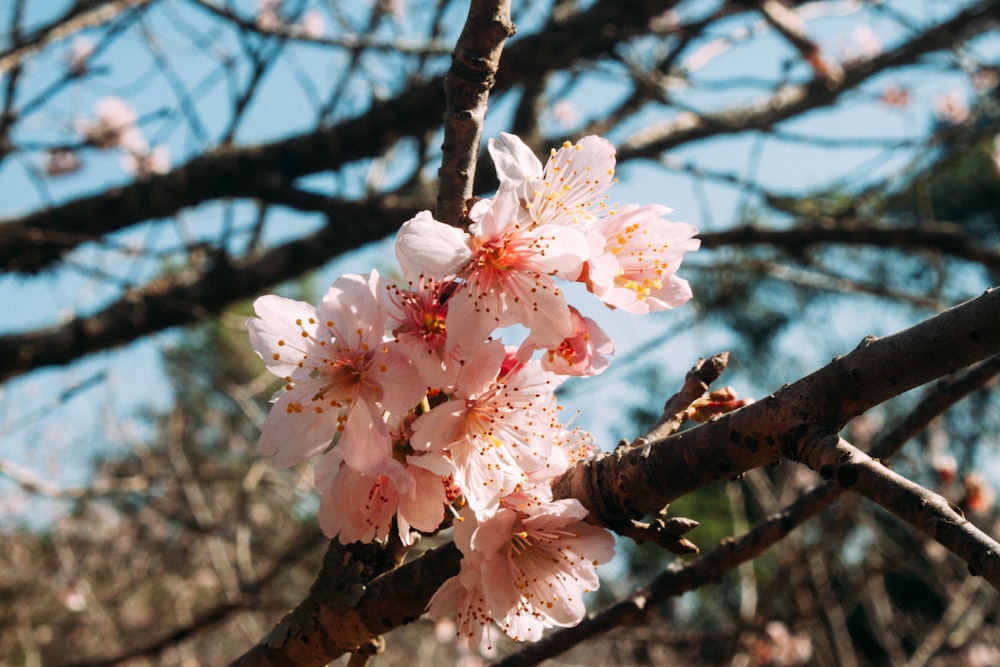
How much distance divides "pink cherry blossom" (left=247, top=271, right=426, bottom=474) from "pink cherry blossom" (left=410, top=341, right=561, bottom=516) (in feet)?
0.15

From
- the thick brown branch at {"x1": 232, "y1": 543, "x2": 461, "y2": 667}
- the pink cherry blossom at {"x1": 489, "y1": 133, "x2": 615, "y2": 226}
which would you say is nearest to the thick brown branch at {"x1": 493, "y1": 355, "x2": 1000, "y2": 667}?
the thick brown branch at {"x1": 232, "y1": 543, "x2": 461, "y2": 667}

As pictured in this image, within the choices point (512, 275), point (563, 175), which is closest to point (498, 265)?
point (512, 275)

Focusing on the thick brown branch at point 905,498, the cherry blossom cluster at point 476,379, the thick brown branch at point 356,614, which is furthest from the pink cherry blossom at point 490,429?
the thick brown branch at point 905,498

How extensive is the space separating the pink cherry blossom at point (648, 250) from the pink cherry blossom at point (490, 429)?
0.53 ft

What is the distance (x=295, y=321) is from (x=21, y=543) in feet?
26.9

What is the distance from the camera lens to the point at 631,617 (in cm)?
123

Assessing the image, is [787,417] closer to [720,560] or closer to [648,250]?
[648,250]

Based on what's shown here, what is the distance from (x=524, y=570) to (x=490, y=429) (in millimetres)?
182

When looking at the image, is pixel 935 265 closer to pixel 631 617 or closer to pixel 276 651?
pixel 631 617

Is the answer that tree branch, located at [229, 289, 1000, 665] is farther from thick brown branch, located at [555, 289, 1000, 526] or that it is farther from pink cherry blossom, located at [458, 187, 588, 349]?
pink cherry blossom, located at [458, 187, 588, 349]

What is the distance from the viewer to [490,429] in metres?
0.95

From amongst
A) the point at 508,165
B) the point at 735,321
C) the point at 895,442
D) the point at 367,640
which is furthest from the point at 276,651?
the point at 735,321

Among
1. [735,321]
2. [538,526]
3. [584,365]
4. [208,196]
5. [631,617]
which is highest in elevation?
[584,365]

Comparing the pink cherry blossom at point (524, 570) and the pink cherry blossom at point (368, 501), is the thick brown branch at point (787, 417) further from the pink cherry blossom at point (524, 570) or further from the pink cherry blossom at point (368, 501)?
the pink cherry blossom at point (368, 501)
